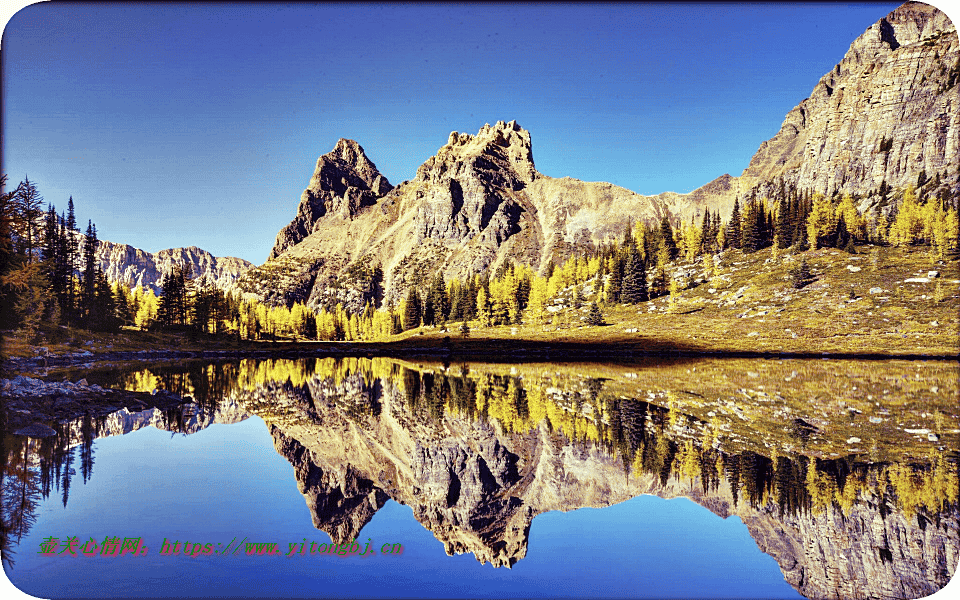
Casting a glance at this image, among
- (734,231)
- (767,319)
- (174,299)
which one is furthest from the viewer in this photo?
(734,231)

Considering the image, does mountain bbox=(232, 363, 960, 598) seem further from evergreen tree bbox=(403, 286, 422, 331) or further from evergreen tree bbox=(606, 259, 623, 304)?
evergreen tree bbox=(403, 286, 422, 331)

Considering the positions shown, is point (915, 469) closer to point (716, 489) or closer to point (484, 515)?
point (716, 489)

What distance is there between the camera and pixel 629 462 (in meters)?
15.2

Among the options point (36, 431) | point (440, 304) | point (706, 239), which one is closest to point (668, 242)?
point (706, 239)

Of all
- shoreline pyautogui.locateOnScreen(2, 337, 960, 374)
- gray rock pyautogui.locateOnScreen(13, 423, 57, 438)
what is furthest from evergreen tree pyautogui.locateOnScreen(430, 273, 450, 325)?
gray rock pyautogui.locateOnScreen(13, 423, 57, 438)

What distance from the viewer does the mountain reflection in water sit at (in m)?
10.1

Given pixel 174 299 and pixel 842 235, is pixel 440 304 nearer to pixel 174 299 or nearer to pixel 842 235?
pixel 174 299

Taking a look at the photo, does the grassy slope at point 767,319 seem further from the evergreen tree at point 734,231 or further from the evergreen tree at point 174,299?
the evergreen tree at point 174,299

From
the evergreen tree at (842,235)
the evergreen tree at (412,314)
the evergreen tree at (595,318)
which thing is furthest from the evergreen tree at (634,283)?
the evergreen tree at (412,314)

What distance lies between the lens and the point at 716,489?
40.9 feet

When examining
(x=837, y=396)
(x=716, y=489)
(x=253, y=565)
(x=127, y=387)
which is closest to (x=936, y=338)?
(x=837, y=396)

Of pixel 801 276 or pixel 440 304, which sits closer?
pixel 801 276

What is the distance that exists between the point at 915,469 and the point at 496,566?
1196cm

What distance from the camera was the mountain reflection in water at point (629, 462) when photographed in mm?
10117
